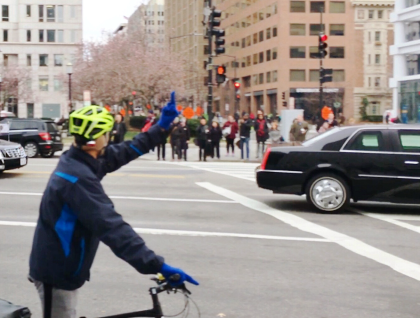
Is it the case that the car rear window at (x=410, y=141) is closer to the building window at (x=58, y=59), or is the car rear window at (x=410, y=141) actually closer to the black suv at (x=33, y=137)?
the black suv at (x=33, y=137)

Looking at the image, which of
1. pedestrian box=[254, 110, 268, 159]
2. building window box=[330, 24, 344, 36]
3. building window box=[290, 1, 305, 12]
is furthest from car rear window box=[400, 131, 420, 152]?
building window box=[330, 24, 344, 36]

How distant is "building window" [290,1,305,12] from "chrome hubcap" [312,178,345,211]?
72.6 metres

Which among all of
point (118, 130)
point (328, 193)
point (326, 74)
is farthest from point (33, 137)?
point (328, 193)

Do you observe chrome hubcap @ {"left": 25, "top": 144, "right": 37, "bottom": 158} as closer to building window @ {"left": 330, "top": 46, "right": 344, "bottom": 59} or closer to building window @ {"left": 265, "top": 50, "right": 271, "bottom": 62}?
building window @ {"left": 330, "top": 46, "right": 344, "bottom": 59}

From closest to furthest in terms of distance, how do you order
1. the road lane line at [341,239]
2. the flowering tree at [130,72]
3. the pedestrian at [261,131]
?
1. the road lane line at [341,239]
2. the pedestrian at [261,131]
3. the flowering tree at [130,72]

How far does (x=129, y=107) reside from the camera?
192ft

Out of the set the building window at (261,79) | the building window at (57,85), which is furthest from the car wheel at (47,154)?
the building window at (261,79)

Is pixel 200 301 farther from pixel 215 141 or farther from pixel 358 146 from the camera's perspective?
pixel 215 141

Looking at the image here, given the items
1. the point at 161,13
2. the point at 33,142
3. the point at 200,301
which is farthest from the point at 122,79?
the point at 161,13

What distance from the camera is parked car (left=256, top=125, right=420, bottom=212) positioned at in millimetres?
11430

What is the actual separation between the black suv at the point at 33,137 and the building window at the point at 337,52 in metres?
60.7

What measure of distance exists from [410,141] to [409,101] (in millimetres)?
32145

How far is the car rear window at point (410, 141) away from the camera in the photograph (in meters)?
11.5

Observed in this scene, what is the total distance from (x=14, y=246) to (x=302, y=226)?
170 inches
